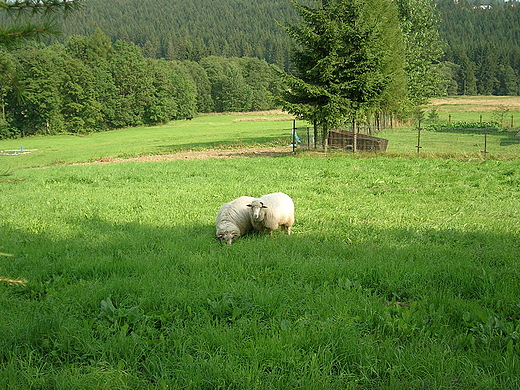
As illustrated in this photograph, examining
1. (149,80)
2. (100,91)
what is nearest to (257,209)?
(100,91)

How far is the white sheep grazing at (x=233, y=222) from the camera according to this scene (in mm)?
8828

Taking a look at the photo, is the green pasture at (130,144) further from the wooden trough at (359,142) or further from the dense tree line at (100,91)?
the dense tree line at (100,91)

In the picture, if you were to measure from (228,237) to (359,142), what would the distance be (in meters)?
20.7

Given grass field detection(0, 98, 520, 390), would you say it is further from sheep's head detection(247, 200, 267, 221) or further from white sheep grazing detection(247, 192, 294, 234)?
sheep's head detection(247, 200, 267, 221)

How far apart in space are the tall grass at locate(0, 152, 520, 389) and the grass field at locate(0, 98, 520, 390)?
0.07 ft

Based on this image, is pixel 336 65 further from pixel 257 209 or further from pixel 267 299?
pixel 267 299

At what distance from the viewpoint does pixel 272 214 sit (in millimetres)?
9195

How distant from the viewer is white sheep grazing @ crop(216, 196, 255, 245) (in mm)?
8828

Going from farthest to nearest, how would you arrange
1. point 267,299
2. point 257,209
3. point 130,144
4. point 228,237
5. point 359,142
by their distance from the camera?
point 130,144 → point 359,142 → point 257,209 → point 228,237 → point 267,299

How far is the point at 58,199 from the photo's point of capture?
13.9 metres

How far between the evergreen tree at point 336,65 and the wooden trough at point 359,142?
1.72 m

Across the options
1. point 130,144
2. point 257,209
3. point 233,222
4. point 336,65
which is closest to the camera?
point 257,209

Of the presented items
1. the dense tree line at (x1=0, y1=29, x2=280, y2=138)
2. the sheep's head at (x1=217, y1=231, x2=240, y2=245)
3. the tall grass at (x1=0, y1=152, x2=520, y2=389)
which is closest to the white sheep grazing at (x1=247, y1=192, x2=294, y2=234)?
the tall grass at (x1=0, y1=152, x2=520, y2=389)

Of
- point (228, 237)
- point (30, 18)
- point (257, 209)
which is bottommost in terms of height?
point (228, 237)
